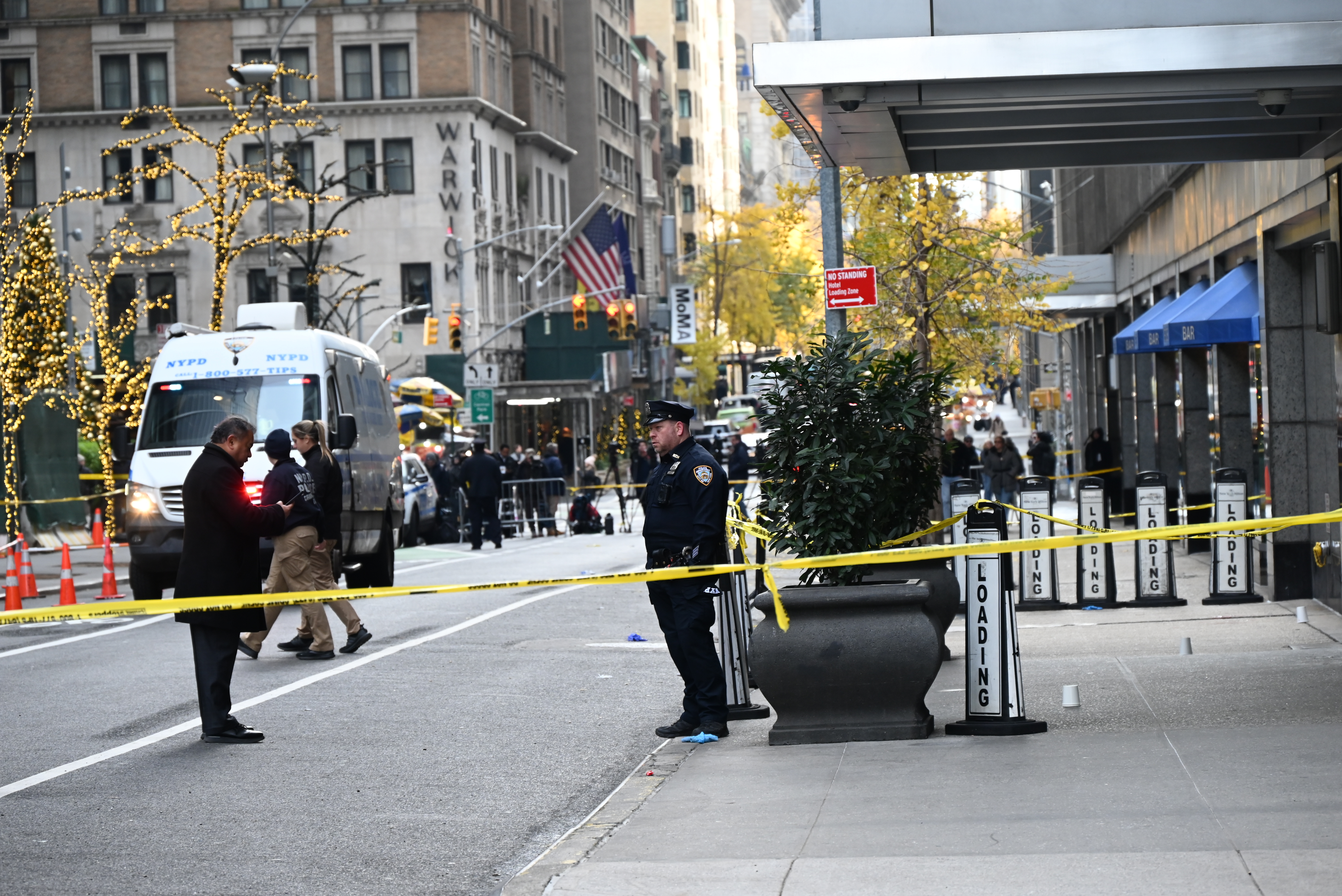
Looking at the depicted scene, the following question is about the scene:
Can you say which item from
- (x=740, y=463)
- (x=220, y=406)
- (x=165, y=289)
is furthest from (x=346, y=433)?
(x=165, y=289)

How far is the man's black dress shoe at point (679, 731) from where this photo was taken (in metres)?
10.2

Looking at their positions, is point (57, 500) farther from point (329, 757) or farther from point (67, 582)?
point (329, 757)

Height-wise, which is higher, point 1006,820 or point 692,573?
point 692,573

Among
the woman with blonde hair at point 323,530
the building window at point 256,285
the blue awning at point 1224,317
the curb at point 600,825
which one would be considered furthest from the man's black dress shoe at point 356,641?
the building window at point 256,285

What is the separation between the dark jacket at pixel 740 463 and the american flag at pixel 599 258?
66.4ft

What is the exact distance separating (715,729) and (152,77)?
58.8 meters

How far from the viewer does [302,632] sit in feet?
49.2

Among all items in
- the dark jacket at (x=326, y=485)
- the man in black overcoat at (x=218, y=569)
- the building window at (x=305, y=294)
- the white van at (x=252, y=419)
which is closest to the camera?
the man in black overcoat at (x=218, y=569)

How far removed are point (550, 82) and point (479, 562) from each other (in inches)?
2045

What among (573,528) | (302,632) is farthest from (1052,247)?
(302,632)

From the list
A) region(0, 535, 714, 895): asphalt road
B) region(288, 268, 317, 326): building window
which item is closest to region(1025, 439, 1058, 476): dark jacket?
region(288, 268, 317, 326): building window

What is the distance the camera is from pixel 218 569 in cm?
1057

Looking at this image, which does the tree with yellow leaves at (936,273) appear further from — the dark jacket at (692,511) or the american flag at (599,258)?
the american flag at (599,258)

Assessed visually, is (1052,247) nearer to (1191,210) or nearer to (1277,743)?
(1191,210)
